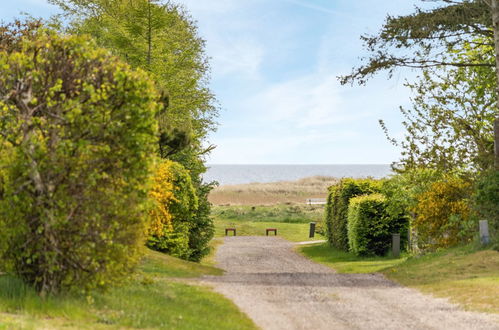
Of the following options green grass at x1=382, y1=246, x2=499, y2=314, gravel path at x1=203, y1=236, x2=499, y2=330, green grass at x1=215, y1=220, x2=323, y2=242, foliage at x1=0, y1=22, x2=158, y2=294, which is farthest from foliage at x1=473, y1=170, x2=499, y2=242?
green grass at x1=215, y1=220, x2=323, y2=242

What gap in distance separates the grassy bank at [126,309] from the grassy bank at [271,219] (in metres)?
30.2

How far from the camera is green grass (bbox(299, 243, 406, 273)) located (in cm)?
2365

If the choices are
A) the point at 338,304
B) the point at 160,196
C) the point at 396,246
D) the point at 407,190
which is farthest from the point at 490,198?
the point at 160,196

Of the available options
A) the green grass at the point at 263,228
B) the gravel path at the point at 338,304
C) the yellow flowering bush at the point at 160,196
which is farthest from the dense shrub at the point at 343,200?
the gravel path at the point at 338,304

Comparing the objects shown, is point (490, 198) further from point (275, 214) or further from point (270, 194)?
point (270, 194)

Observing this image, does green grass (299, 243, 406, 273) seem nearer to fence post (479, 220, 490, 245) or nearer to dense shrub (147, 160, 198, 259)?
fence post (479, 220, 490, 245)

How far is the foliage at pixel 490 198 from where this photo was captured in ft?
68.5

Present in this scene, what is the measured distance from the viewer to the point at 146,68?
32156mm

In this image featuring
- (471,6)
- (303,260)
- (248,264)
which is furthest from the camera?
(303,260)

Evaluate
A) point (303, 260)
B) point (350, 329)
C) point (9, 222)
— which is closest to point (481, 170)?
point (303, 260)

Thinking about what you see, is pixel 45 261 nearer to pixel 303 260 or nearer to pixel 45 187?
pixel 45 187

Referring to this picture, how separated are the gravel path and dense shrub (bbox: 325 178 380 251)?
12058 mm

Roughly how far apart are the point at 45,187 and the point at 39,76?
86.0 inches

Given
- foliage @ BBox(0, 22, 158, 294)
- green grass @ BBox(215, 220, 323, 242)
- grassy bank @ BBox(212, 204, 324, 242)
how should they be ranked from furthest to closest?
grassy bank @ BBox(212, 204, 324, 242), green grass @ BBox(215, 220, 323, 242), foliage @ BBox(0, 22, 158, 294)
